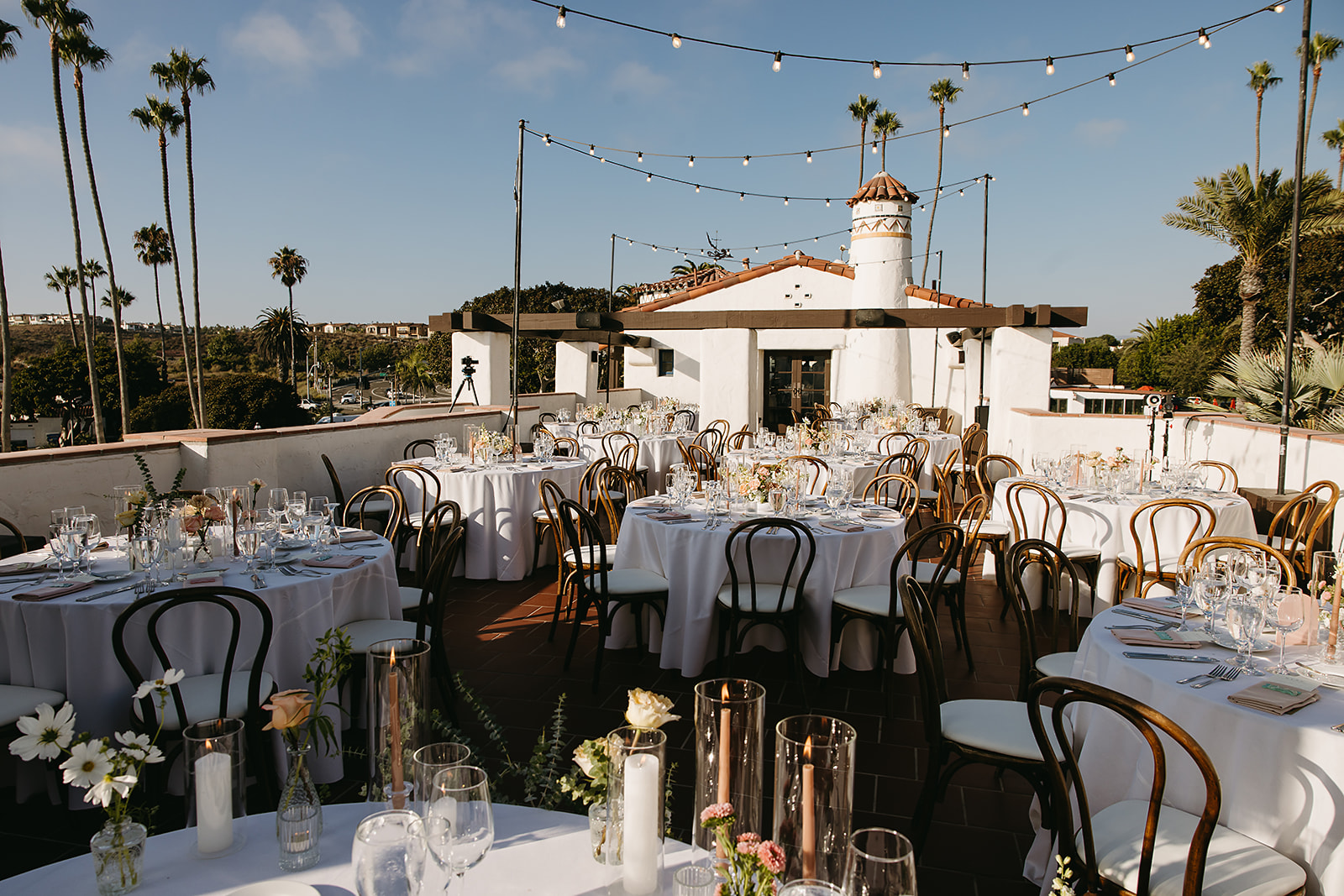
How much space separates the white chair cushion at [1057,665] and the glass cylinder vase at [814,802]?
2.36 metres

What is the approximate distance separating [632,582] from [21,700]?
268 cm

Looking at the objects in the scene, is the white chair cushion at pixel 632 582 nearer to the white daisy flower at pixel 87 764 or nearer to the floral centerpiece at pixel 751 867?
the white daisy flower at pixel 87 764

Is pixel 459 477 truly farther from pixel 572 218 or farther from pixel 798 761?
pixel 572 218

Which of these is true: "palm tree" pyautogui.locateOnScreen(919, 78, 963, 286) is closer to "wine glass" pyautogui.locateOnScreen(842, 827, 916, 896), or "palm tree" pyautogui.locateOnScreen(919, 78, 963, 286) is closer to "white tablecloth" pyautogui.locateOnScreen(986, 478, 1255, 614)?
"white tablecloth" pyautogui.locateOnScreen(986, 478, 1255, 614)

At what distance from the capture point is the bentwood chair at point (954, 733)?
2428 millimetres

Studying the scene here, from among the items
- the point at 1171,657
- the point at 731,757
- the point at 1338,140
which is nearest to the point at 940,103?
the point at 1338,140

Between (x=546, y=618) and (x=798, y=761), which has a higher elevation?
(x=798, y=761)

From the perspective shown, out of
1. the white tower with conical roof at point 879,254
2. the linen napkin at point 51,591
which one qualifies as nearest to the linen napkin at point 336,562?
the linen napkin at point 51,591

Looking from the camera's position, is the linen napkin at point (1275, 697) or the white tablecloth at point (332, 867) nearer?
the white tablecloth at point (332, 867)

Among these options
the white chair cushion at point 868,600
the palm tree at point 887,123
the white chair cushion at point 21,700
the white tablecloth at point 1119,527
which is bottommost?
the white chair cushion at point 21,700

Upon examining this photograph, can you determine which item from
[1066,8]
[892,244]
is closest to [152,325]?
[892,244]

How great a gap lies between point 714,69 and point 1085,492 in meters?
6.93

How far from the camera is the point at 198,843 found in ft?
4.07

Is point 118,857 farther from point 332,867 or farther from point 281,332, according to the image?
point 281,332
